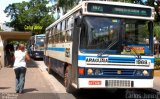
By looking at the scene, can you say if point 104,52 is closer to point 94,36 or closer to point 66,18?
point 94,36

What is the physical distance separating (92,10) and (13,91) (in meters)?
4.39

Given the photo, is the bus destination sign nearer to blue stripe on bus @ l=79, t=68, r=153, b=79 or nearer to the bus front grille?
blue stripe on bus @ l=79, t=68, r=153, b=79

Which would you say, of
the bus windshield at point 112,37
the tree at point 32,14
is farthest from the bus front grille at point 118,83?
the tree at point 32,14

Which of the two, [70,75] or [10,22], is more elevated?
[10,22]

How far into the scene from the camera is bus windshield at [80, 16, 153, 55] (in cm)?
1168

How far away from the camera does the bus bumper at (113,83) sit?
1149 centimetres

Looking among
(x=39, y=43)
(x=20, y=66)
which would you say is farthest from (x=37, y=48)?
(x=20, y=66)

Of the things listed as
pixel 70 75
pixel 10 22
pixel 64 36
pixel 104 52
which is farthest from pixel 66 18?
pixel 10 22

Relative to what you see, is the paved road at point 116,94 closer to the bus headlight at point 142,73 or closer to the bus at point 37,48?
the bus headlight at point 142,73

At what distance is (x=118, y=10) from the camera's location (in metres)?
12.0

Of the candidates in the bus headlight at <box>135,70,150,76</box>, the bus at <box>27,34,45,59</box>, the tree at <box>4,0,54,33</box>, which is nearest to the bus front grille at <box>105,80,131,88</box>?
the bus headlight at <box>135,70,150,76</box>

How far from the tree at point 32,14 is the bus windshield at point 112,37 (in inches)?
2507

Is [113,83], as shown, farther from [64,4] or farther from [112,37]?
[64,4]

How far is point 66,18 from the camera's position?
1517 cm
